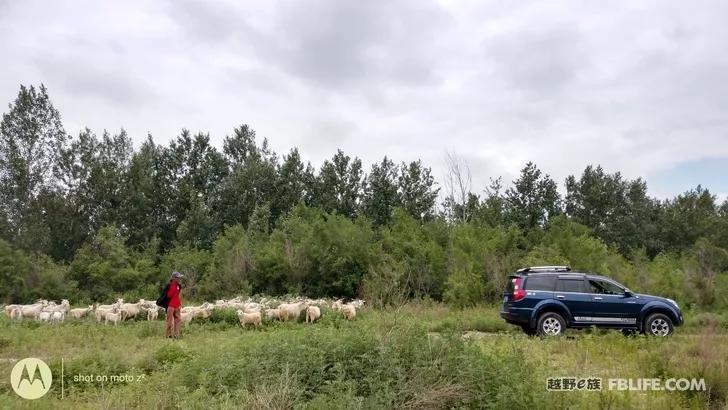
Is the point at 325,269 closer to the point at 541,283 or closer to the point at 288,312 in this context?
the point at 288,312

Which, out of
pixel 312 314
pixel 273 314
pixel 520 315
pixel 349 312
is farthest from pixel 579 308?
pixel 273 314

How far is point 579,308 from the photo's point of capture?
44.5ft

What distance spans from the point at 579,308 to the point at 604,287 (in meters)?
1.02

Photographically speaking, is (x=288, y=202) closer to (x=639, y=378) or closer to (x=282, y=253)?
(x=282, y=253)

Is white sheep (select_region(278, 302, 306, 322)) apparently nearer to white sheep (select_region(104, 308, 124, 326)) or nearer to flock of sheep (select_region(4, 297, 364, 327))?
flock of sheep (select_region(4, 297, 364, 327))

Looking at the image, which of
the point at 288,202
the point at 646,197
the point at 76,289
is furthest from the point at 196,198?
the point at 646,197

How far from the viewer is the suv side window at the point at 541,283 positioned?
13672 mm

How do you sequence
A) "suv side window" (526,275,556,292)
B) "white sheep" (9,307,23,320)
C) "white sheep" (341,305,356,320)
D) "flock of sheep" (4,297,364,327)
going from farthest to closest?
"white sheep" (9,307,23,320)
"flock of sheep" (4,297,364,327)
"white sheep" (341,305,356,320)
"suv side window" (526,275,556,292)

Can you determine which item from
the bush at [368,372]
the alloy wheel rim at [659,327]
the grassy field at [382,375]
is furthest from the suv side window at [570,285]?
the bush at [368,372]

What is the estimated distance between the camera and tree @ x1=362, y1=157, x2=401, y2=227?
4600cm

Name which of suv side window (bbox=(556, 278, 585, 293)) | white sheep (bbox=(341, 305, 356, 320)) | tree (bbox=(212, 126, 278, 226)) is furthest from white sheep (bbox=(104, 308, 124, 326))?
tree (bbox=(212, 126, 278, 226))

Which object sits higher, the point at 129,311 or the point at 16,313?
the point at 129,311

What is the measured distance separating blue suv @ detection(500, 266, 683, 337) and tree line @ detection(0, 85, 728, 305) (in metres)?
4.01

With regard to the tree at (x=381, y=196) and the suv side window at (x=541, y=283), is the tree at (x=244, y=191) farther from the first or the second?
the suv side window at (x=541, y=283)
